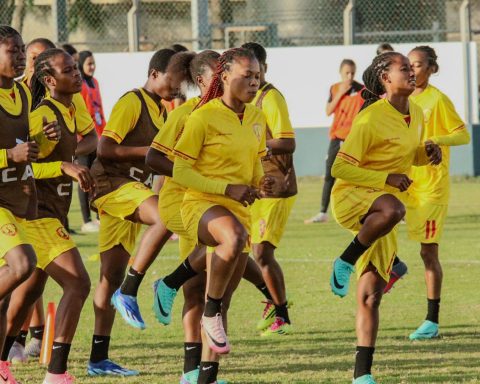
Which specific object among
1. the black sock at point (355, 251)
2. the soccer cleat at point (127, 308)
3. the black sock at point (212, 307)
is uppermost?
the black sock at point (355, 251)

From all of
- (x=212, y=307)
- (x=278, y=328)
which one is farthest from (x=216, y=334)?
(x=278, y=328)

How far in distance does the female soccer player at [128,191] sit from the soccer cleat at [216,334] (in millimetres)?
1659

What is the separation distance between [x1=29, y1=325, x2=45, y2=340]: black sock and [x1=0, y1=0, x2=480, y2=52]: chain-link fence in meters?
15.3

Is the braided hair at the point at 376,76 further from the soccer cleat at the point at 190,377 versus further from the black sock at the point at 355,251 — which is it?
the soccer cleat at the point at 190,377

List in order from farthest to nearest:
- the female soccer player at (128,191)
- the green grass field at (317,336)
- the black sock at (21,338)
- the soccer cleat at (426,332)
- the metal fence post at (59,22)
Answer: the metal fence post at (59,22), the soccer cleat at (426,332), the black sock at (21,338), the female soccer player at (128,191), the green grass field at (317,336)

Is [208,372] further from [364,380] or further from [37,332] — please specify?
[37,332]

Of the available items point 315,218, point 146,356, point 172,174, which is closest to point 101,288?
point 146,356

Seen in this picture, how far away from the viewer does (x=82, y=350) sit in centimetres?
975

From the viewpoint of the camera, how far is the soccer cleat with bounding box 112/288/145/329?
9.05 metres

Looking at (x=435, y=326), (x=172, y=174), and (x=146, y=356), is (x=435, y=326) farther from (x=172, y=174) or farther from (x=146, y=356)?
(x=172, y=174)

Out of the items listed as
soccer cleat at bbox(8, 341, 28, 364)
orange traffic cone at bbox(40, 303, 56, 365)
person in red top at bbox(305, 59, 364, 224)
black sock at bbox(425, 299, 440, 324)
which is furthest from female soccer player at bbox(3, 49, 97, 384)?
person in red top at bbox(305, 59, 364, 224)

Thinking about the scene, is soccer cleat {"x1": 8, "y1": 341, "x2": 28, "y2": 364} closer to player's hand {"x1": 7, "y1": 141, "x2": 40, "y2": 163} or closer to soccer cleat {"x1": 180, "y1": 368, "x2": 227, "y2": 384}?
soccer cleat {"x1": 180, "y1": 368, "x2": 227, "y2": 384}

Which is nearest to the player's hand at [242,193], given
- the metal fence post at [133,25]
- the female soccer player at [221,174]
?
the female soccer player at [221,174]

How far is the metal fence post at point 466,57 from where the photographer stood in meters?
24.4
